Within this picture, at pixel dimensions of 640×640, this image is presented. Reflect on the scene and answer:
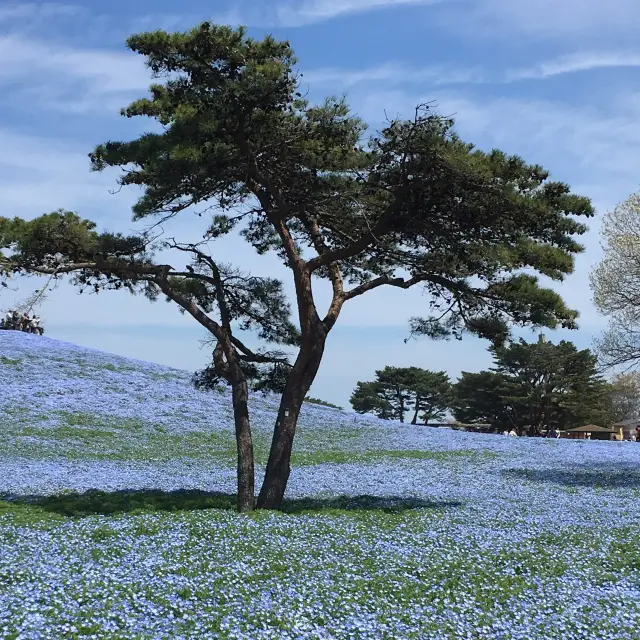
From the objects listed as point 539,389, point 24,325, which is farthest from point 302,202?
point 539,389

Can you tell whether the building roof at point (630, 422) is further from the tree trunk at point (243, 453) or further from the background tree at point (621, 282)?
the tree trunk at point (243, 453)

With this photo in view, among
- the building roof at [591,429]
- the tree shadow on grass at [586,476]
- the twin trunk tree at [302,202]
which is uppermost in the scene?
the twin trunk tree at [302,202]

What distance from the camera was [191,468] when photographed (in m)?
20.0

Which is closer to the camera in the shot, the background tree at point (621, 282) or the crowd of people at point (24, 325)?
the background tree at point (621, 282)

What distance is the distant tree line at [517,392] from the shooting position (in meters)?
53.1

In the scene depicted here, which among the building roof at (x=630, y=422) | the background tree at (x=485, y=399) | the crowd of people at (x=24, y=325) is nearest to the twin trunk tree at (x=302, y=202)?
the crowd of people at (x=24, y=325)

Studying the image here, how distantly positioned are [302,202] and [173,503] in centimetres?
607

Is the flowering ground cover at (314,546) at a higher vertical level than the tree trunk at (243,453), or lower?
lower

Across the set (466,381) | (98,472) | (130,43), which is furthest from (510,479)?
(466,381)

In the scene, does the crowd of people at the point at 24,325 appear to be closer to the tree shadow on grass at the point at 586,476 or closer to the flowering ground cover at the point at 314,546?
the flowering ground cover at the point at 314,546

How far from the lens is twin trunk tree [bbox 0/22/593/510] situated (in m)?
11.5

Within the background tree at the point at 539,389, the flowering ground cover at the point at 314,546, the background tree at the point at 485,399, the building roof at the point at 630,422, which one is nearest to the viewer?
the flowering ground cover at the point at 314,546

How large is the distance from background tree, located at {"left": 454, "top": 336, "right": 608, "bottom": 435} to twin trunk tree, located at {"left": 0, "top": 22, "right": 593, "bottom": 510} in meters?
→ 39.7

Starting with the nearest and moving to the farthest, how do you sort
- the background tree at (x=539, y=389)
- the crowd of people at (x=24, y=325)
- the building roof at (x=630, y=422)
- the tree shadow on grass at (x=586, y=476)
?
1. the tree shadow on grass at (x=586, y=476)
2. the crowd of people at (x=24, y=325)
3. the background tree at (x=539, y=389)
4. the building roof at (x=630, y=422)
